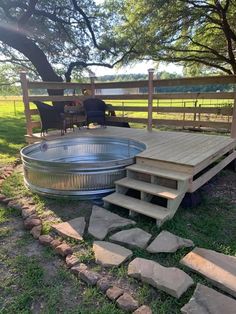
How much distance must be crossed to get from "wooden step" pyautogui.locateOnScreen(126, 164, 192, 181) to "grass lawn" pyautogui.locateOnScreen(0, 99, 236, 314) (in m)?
0.43

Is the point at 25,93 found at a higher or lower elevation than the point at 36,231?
higher

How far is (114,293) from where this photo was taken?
1776mm

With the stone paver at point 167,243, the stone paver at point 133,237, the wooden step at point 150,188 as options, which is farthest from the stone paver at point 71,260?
the wooden step at point 150,188

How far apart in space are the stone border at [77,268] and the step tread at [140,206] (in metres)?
0.81

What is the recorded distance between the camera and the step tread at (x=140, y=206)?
8.73 ft

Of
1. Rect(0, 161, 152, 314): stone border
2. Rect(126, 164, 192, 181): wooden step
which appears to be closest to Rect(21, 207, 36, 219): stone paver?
Rect(0, 161, 152, 314): stone border

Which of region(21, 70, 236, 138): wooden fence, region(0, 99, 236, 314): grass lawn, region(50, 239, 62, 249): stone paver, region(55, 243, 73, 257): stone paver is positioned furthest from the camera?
region(21, 70, 236, 138): wooden fence

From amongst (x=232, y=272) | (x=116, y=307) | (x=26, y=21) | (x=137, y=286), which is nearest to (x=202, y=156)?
(x=232, y=272)

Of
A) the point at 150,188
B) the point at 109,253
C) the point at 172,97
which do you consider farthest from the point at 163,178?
the point at 172,97

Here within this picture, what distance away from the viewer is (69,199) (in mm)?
3326

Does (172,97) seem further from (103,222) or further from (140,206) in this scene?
(103,222)

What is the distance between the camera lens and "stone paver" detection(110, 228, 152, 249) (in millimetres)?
2335

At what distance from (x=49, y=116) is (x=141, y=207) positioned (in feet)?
11.1

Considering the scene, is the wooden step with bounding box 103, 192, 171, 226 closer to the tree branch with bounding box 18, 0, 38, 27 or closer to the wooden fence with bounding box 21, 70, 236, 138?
the wooden fence with bounding box 21, 70, 236, 138
